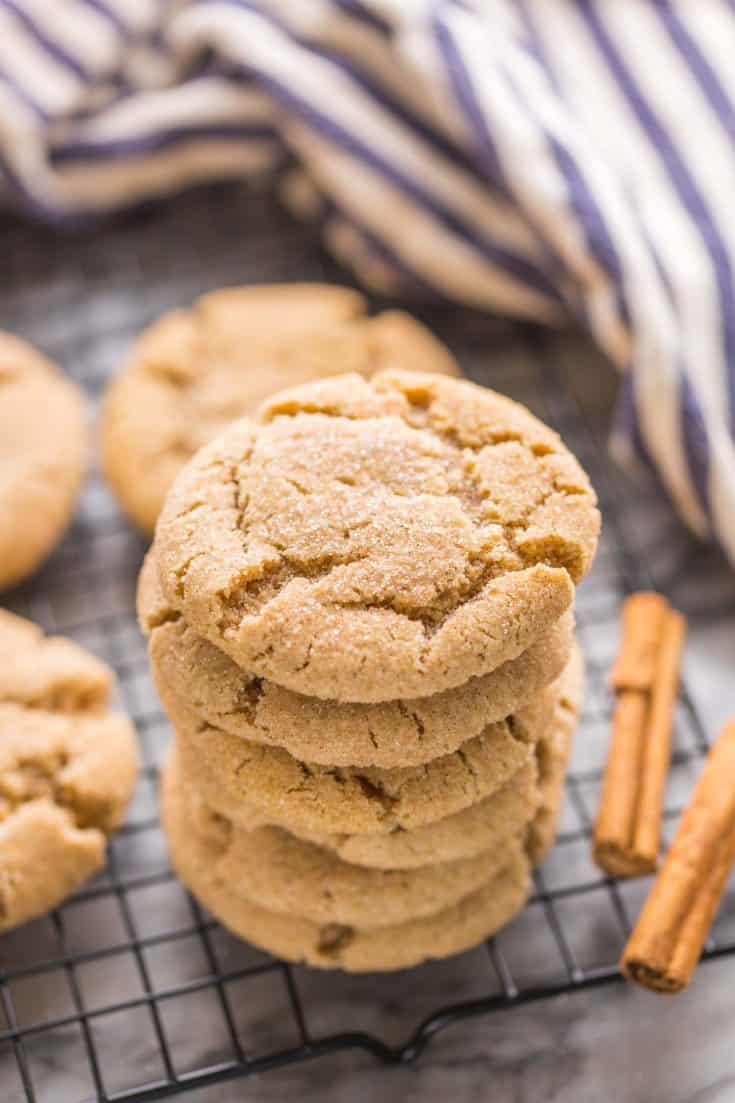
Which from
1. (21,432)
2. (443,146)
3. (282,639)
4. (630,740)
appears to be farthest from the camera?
(443,146)

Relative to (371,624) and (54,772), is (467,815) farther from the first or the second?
(54,772)

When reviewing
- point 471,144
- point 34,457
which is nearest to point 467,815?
point 34,457

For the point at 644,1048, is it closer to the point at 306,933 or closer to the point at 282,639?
the point at 306,933

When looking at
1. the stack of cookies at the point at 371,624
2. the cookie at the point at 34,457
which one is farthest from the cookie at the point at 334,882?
the cookie at the point at 34,457

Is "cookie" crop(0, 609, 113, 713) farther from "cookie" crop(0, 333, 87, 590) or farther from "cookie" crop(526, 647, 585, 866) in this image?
"cookie" crop(526, 647, 585, 866)

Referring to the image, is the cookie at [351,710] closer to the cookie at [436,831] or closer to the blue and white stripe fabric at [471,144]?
the cookie at [436,831]

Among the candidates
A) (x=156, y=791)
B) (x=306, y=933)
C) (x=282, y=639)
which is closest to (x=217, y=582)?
(x=282, y=639)
